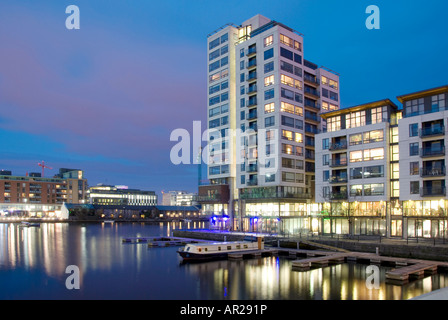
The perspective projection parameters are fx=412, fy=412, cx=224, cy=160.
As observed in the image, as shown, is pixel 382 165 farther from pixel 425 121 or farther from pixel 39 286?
pixel 39 286

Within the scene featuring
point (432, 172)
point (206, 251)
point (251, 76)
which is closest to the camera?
point (206, 251)

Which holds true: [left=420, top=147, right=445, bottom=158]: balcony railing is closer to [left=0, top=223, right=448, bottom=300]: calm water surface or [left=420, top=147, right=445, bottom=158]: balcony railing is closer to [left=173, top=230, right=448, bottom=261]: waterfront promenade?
→ [left=173, top=230, right=448, bottom=261]: waterfront promenade

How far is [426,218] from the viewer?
64.0 m

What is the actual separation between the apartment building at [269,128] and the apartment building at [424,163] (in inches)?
1125

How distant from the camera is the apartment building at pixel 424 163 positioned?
63.5 metres

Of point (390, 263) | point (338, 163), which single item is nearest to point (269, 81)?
point (338, 163)

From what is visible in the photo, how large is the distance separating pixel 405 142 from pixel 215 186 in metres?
50.9

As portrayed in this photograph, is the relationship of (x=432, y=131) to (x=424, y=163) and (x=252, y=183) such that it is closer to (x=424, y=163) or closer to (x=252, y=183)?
(x=424, y=163)

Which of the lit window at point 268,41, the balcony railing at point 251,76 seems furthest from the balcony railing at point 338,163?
the lit window at point 268,41

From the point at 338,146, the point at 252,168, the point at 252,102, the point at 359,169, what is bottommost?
the point at 359,169

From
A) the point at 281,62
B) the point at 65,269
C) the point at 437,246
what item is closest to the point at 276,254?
the point at 437,246

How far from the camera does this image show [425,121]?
65.6 m

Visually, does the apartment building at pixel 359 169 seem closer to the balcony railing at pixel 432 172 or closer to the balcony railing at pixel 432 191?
the balcony railing at pixel 432 191

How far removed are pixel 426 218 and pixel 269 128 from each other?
→ 1540 inches
